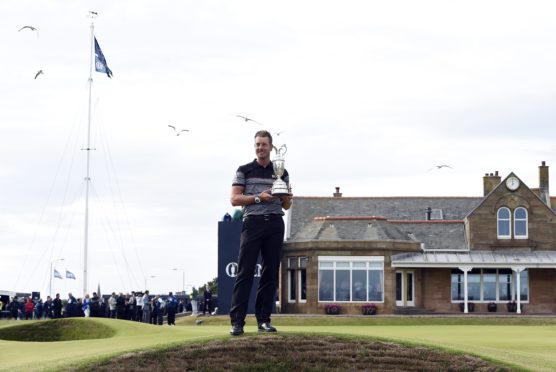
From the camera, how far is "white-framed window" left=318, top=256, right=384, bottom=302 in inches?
2291

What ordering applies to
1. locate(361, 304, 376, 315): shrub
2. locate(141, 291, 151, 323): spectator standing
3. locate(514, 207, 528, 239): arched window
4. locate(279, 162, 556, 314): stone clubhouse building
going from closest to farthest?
locate(141, 291, 151, 323): spectator standing < locate(361, 304, 376, 315): shrub < locate(279, 162, 556, 314): stone clubhouse building < locate(514, 207, 528, 239): arched window

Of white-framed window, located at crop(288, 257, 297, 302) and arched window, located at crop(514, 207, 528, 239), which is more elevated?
arched window, located at crop(514, 207, 528, 239)

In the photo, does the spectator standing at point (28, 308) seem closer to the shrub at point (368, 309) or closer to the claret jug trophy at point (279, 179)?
the shrub at point (368, 309)

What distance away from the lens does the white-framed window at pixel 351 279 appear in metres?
58.2

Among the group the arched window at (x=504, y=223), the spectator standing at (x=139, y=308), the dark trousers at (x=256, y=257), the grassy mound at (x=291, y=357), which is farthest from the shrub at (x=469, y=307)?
the dark trousers at (x=256, y=257)

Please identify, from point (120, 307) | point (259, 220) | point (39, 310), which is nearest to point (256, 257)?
point (259, 220)

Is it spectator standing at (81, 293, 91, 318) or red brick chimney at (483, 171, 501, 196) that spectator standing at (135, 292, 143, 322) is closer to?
spectator standing at (81, 293, 91, 318)

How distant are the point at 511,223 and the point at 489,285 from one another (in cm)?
376

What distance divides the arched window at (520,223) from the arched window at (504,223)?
1.26 ft

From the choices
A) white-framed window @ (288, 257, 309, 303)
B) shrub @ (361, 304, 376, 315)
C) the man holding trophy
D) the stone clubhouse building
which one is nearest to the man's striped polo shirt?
the man holding trophy

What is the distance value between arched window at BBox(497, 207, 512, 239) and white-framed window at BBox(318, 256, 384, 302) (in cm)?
749

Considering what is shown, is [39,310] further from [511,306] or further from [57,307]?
[511,306]

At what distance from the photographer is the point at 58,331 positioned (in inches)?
922

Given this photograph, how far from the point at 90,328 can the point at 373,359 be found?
416 inches
